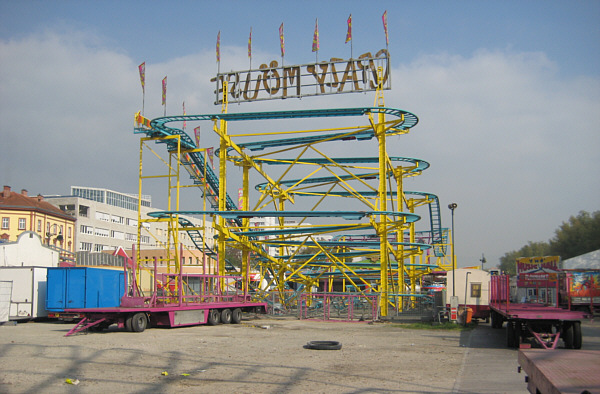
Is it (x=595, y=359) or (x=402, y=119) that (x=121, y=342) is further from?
(x=402, y=119)

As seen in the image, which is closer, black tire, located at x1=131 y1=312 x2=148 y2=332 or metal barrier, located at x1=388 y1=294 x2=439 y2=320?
black tire, located at x1=131 y1=312 x2=148 y2=332

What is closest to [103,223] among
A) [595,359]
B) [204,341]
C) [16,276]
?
[16,276]

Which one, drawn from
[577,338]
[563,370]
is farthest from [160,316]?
[563,370]

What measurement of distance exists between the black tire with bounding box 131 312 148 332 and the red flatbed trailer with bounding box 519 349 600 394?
15.8 meters

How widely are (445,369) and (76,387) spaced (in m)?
7.34

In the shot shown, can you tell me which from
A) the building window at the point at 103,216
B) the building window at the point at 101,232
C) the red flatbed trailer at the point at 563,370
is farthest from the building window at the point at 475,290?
the building window at the point at 103,216

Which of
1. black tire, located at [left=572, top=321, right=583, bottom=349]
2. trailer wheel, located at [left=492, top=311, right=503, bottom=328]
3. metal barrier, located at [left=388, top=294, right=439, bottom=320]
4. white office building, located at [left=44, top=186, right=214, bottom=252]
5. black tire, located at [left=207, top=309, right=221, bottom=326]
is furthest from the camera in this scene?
white office building, located at [left=44, top=186, right=214, bottom=252]

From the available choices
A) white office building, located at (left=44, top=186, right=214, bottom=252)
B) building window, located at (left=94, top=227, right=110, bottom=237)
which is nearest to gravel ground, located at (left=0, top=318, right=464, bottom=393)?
white office building, located at (left=44, top=186, right=214, bottom=252)

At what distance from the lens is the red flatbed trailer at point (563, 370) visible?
448 cm

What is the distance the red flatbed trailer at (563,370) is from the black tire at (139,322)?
1581cm

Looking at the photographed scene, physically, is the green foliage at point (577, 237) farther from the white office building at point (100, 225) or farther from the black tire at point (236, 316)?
the black tire at point (236, 316)

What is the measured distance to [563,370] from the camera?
514cm

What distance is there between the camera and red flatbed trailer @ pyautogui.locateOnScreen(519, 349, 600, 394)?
4.48 m

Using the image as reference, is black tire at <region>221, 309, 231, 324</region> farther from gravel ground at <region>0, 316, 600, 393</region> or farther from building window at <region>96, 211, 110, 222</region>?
building window at <region>96, 211, 110, 222</region>
